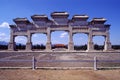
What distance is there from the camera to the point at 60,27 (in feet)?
143

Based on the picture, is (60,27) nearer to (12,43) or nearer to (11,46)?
(12,43)

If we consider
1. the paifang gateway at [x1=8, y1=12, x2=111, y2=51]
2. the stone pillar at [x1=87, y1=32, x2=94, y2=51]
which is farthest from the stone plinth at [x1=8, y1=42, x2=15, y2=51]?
the stone pillar at [x1=87, y1=32, x2=94, y2=51]

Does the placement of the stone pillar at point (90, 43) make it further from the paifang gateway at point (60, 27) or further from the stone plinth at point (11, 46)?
the stone plinth at point (11, 46)

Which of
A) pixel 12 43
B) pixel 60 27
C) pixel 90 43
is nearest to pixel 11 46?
pixel 12 43

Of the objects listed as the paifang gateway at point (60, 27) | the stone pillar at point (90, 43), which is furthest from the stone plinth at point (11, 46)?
the stone pillar at point (90, 43)

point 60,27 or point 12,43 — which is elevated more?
point 60,27

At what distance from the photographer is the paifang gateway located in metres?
43.7

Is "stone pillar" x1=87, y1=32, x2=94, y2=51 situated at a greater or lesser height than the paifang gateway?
lesser

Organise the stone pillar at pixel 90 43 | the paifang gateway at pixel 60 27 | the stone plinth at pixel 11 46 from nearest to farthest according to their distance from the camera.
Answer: the stone pillar at pixel 90 43 < the paifang gateway at pixel 60 27 < the stone plinth at pixel 11 46

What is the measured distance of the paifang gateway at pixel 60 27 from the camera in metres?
43.7

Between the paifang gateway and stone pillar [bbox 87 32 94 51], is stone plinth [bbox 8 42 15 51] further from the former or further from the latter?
stone pillar [bbox 87 32 94 51]

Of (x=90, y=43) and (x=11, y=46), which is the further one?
(x=11, y=46)

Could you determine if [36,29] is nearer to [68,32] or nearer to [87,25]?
[68,32]

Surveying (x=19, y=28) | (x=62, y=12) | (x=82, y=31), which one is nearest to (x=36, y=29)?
(x=19, y=28)
